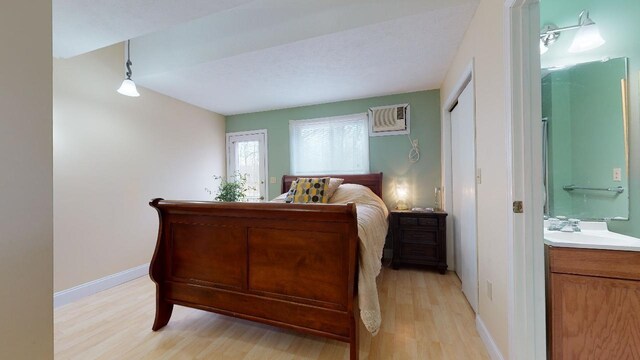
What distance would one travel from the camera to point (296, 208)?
1.48 metres

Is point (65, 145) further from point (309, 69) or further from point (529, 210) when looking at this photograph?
point (529, 210)

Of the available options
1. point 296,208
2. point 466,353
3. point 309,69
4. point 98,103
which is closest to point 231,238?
point 296,208

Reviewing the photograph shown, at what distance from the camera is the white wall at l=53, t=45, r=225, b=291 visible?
2.23 meters

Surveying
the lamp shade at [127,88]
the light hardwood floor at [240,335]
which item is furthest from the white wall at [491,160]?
the lamp shade at [127,88]

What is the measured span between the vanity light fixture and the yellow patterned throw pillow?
227 centimetres

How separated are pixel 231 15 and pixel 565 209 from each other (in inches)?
119

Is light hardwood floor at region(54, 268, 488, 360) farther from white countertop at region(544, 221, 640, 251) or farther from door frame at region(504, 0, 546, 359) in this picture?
white countertop at region(544, 221, 640, 251)

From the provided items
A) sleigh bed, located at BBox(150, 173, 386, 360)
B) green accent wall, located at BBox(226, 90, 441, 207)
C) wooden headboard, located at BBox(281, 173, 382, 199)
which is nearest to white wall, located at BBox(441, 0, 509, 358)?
sleigh bed, located at BBox(150, 173, 386, 360)

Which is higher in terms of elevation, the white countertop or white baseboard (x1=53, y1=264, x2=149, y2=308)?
the white countertop

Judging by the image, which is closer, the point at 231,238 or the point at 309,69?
the point at 231,238

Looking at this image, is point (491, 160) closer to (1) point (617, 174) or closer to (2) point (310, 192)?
(1) point (617, 174)

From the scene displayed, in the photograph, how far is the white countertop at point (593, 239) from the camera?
1107mm

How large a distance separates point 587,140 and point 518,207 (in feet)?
2.85

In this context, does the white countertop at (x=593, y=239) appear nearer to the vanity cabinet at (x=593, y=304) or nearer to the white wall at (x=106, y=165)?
the vanity cabinet at (x=593, y=304)
